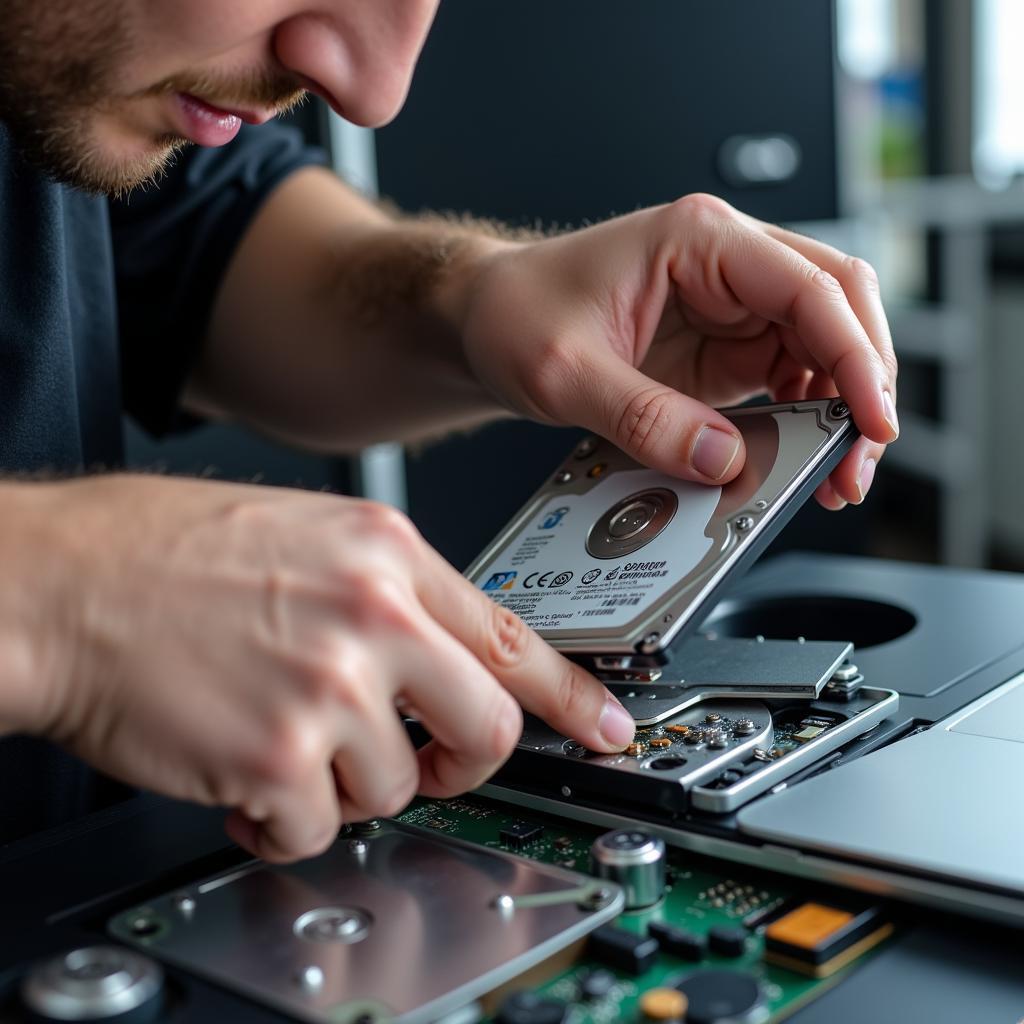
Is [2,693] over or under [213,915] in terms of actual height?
over

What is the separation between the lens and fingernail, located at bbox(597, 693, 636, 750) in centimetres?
62

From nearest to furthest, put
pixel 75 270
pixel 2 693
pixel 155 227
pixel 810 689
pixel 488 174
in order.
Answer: pixel 2 693 < pixel 810 689 < pixel 75 270 < pixel 155 227 < pixel 488 174

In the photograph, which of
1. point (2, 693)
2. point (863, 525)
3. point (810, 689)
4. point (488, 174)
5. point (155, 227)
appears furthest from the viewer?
point (863, 525)

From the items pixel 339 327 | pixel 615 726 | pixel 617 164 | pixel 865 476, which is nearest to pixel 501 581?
pixel 615 726

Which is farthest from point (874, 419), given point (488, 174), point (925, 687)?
point (488, 174)

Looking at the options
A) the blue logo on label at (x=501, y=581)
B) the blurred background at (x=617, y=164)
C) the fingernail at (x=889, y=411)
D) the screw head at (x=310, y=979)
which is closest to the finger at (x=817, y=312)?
the fingernail at (x=889, y=411)

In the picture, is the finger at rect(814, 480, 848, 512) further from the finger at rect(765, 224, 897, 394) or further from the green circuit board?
the green circuit board

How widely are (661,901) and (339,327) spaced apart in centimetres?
77

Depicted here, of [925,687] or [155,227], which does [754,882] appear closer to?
[925,687]

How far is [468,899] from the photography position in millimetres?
512

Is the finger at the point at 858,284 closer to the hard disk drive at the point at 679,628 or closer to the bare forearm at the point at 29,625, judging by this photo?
the hard disk drive at the point at 679,628

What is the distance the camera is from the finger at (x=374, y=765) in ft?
1.66

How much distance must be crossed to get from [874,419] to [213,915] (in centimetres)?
49

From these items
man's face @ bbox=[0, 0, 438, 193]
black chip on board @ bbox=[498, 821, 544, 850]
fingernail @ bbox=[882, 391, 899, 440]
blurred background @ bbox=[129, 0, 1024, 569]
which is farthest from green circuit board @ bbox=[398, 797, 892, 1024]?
blurred background @ bbox=[129, 0, 1024, 569]
